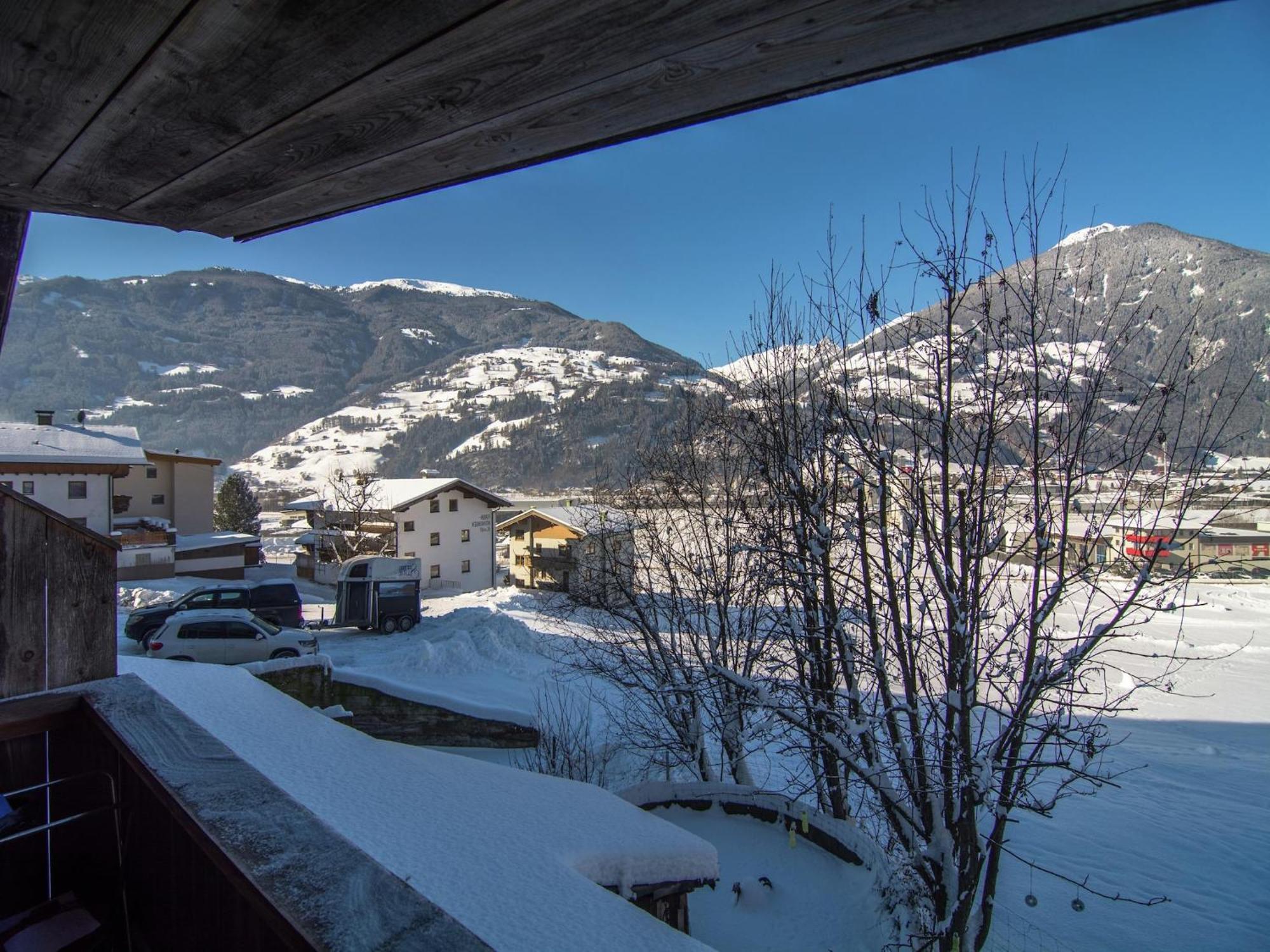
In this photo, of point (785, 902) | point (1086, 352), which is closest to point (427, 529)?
point (785, 902)

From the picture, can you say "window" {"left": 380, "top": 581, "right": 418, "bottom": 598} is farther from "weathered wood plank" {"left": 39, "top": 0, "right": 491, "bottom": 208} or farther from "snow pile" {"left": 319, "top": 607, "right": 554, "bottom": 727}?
"weathered wood plank" {"left": 39, "top": 0, "right": 491, "bottom": 208}

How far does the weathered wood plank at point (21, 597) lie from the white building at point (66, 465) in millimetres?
26271

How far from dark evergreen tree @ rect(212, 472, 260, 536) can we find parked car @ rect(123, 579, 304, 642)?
99.0 feet

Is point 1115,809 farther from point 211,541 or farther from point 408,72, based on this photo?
point 211,541

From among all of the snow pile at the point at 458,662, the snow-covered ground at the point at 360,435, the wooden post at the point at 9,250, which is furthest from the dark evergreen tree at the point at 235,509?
the snow-covered ground at the point at 360,435

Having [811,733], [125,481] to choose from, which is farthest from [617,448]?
Result: [811,733]

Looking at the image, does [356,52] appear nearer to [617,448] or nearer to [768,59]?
[768,59]

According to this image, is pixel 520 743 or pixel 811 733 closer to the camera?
pixel 811 733

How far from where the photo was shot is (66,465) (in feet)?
81.3

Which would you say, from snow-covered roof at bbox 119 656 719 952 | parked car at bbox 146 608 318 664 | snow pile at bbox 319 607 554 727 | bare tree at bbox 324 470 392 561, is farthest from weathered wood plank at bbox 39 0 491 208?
bare tree at bbox 324 470 392 561

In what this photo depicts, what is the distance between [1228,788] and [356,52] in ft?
82.4

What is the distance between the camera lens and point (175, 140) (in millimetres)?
1146

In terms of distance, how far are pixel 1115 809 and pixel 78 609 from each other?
2114 centimetres

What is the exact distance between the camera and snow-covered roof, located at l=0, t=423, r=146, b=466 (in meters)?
24.5
